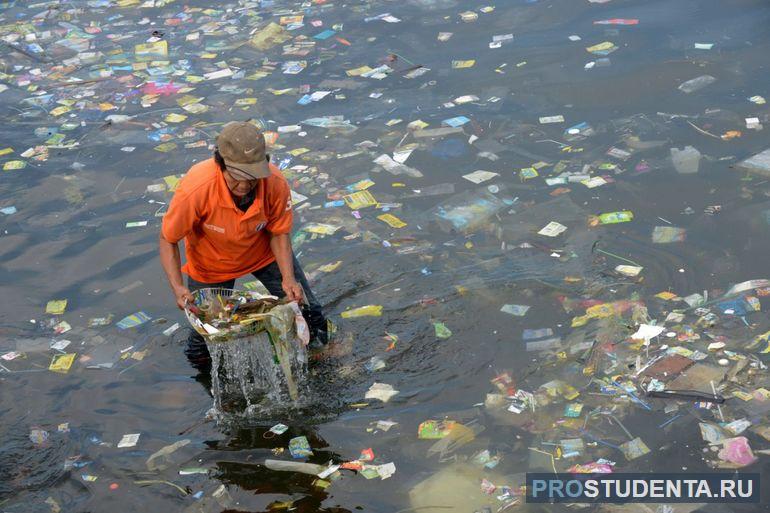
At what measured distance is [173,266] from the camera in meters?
4.15

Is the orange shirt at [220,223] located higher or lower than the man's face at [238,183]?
lower

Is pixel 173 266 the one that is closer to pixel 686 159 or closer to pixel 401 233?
pixel 401 233

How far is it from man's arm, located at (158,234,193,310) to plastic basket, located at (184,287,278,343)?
0.06m

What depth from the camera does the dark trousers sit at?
15.0 feet

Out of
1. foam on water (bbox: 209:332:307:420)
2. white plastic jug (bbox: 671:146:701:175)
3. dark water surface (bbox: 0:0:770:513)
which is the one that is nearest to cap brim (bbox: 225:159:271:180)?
foam on water (bbox: 209:332:307:420)

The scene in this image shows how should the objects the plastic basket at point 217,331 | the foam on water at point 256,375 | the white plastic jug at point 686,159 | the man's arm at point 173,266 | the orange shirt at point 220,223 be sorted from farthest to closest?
1. the white plastic jug at point 686,159
2. the foam on water at point 256,375
3. the plastic basket at point 217,331
4. the man's arm at point 173,266
5. the orange shirt at point 220,223

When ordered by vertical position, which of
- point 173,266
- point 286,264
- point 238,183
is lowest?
point 286,264

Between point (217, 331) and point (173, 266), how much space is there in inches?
15.6

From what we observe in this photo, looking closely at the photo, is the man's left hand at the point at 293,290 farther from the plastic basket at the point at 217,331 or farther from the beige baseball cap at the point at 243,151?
the beige baseball cap at the point at 243,151

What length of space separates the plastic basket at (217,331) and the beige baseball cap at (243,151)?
32.1 inches

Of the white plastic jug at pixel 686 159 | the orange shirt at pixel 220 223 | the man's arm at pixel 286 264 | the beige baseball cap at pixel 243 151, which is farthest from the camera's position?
the white plastic jug at pixel 686 159

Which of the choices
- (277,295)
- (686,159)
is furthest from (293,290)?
(686,159)

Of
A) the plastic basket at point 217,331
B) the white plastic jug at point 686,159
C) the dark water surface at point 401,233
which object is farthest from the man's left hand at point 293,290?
the white plastic jug at point 686,159

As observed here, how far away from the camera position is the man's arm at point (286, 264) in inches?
171
